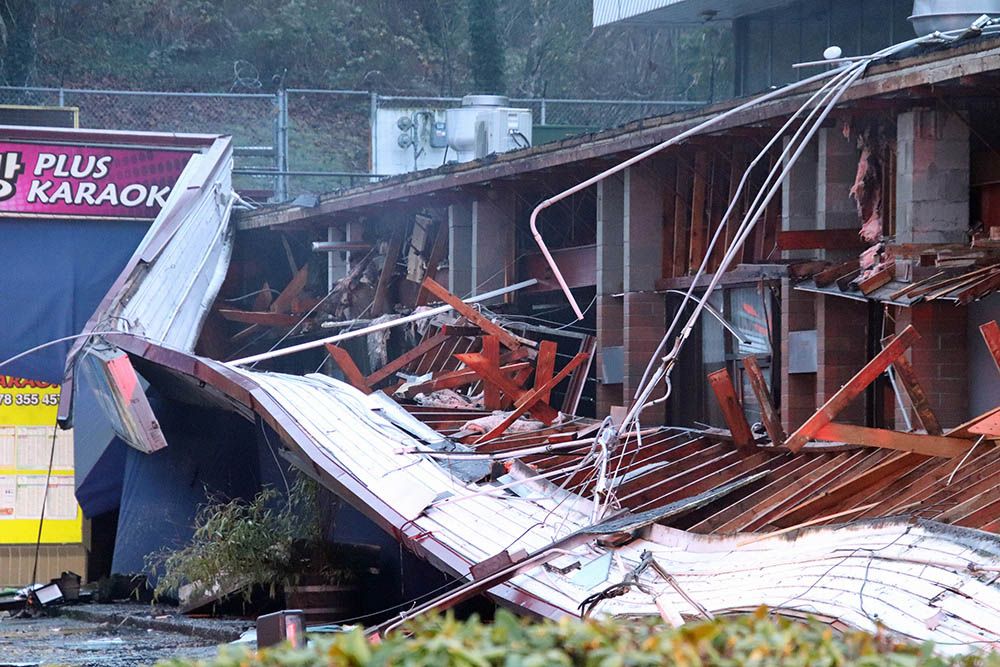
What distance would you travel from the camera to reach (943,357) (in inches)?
490

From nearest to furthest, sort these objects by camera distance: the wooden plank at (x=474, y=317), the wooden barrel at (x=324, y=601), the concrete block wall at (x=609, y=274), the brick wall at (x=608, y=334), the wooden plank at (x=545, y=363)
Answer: the wooden barrel at (x=324, y=601), the wooden plank at (x=545, y=363), the wooden plank at (x=474, y=317), the concrete block wall at (x=609, y=274), the brick wall at (x=608, y=334)

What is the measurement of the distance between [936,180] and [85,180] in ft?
47.7

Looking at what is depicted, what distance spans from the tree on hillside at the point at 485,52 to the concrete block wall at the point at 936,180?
29.6 metres

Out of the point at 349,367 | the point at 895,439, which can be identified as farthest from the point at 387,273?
the point at 895,439

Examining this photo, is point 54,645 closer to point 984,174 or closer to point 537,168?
point 537,168

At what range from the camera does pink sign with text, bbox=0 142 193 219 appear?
22.9 metres

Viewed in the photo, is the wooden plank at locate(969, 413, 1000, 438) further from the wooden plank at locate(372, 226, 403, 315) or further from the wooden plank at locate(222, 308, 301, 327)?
the wooden plank at locate(222, 308, 301, 327)

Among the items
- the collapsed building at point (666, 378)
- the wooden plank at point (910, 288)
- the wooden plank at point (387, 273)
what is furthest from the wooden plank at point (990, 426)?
the wooden plank at point (387, 273)

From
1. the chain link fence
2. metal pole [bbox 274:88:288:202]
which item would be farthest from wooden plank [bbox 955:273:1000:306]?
the chain link fence

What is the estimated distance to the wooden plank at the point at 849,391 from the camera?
9.90 meters

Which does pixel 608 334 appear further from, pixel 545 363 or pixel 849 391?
pixel 849 391

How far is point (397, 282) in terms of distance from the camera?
23625 millimetres

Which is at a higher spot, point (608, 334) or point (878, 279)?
point (878, 279)

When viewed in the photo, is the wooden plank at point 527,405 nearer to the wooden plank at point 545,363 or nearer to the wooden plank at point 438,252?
the wooden plank at point 545,363
